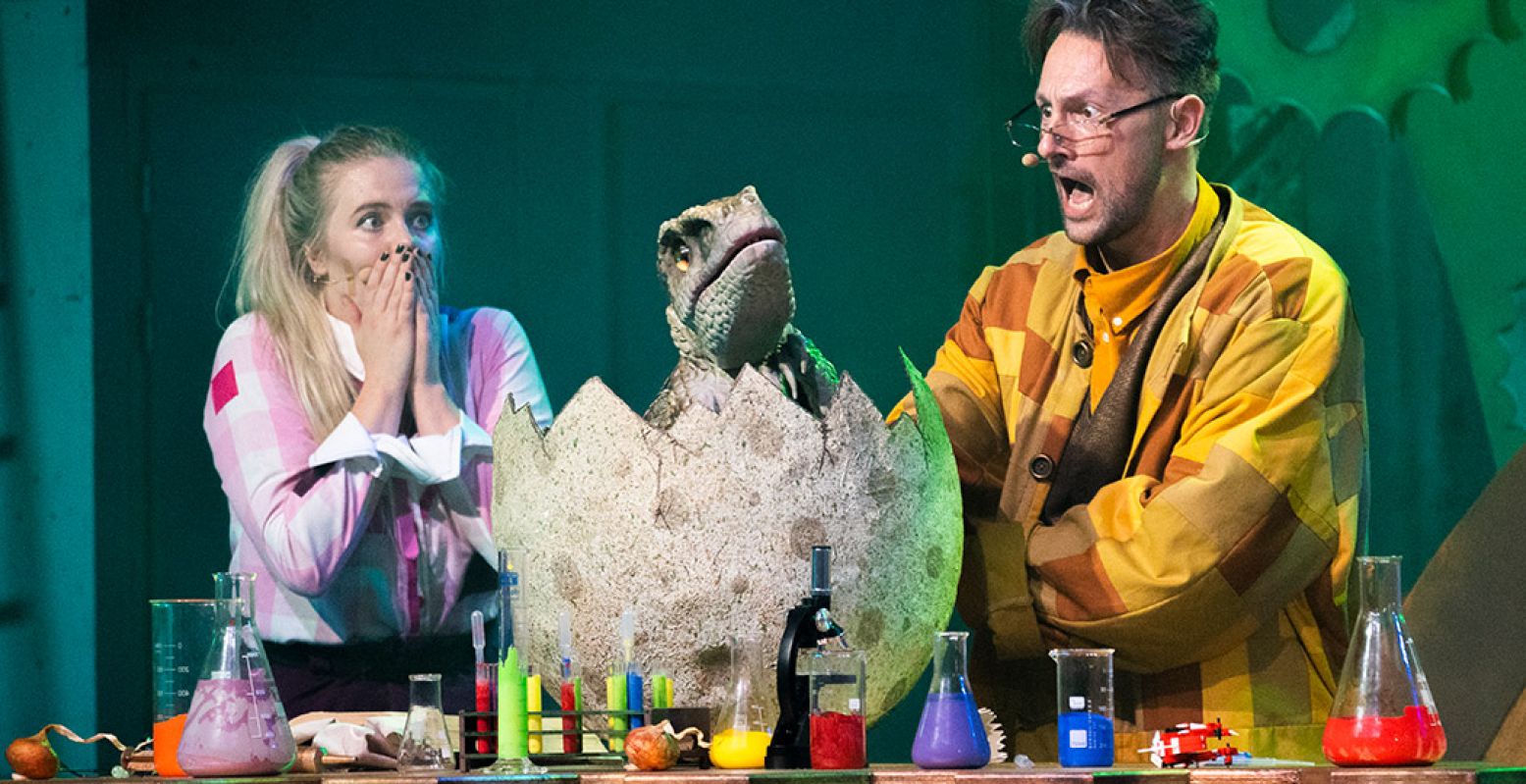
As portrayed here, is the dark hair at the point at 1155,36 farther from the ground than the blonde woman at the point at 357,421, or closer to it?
farther from the ground

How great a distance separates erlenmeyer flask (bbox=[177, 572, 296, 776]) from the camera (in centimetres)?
212

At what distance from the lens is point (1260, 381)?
261 centimetres

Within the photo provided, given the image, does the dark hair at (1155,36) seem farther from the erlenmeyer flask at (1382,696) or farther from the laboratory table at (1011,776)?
the laboratory table at (1011,776)

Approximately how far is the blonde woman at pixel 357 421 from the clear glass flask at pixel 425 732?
1645mm

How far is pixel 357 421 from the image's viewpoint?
395 cm

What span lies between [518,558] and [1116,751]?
0.91 metres

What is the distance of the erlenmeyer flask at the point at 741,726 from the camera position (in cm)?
216

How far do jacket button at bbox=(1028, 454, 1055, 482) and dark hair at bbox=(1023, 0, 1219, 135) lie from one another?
0.52 m

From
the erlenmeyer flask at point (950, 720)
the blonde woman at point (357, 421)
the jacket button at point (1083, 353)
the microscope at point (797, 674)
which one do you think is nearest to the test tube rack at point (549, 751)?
the microscope at point (797, 674)

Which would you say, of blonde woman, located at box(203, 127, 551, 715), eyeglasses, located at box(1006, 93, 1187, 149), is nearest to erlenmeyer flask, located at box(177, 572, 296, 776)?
eyeglasses, located at box(1006, 93, 1187, 149)

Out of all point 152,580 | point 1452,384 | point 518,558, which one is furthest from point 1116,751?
point 152,580

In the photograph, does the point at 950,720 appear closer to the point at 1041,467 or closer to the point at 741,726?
the point at 741,726

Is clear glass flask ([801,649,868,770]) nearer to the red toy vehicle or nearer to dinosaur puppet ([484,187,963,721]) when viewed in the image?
dinosaur puppet ([484,187,963,721])

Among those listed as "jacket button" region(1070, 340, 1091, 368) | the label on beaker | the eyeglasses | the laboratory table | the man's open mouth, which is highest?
the eyeglasses
